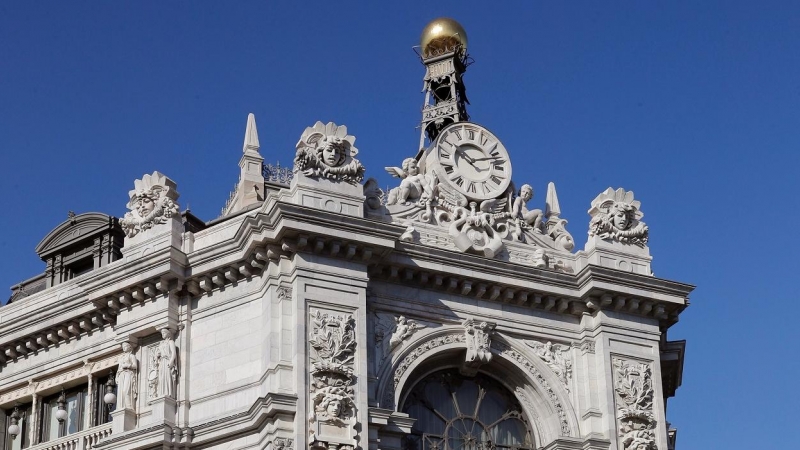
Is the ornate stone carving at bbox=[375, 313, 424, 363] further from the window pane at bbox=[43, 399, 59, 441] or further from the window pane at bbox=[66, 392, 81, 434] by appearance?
the window pane at bbox=[43, 399, 59, 441]

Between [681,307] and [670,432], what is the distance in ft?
22.2

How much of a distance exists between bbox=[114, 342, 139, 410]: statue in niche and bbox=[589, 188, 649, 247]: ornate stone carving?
480 inches

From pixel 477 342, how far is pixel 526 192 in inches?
195

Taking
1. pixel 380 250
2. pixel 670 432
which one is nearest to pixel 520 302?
pixel 380 250

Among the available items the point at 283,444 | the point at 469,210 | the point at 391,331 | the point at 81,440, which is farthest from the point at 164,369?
the point at 469,210

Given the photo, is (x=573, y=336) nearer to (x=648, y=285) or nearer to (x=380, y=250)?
(x=648, y=285)

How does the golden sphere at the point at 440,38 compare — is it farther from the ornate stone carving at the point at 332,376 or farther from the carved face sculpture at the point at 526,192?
the ornate stone carving at the point at 332,376

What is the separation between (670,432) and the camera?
50.8 metres

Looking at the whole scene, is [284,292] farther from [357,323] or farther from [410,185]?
[410,185]

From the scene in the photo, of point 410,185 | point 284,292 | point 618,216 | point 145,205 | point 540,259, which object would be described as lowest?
point 284,292

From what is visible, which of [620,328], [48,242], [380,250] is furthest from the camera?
[48,242]

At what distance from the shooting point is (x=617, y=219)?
45.6m

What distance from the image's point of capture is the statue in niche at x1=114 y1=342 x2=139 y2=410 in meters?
42.4

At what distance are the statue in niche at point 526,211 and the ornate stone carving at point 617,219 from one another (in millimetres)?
1383
